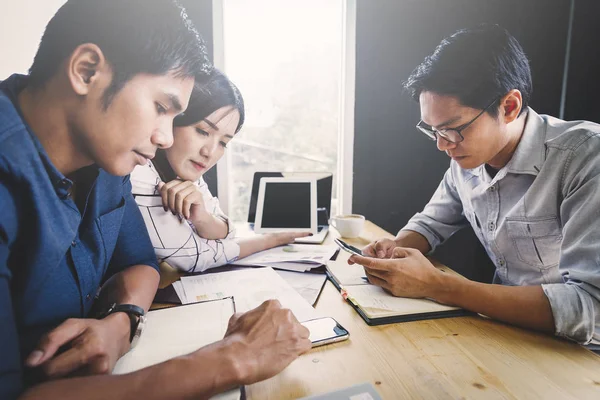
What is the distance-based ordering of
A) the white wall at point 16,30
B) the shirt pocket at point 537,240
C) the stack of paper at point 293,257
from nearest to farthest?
the shirt pocket at point 537,240
the stack of paper at point 293,257
the white wall at point 16,30

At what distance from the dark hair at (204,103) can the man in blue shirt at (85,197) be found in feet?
1.46

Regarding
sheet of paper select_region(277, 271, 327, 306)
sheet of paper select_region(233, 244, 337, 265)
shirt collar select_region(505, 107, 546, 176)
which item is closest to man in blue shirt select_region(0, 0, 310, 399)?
sheet of paper select_region(277, 271, 327, 306)

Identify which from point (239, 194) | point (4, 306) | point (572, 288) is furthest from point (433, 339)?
point (239, 194)

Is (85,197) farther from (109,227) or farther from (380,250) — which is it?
(380,250)

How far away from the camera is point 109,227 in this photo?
805 millimetres

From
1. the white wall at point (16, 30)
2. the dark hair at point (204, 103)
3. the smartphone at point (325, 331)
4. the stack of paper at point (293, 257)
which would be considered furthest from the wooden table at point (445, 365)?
the white wall at point (16, 30)

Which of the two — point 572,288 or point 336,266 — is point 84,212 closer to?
point 336,266

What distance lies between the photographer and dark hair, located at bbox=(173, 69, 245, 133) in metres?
1.17

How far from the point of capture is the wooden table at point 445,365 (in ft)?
1.83

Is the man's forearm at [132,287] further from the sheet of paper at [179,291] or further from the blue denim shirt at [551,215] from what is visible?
the blue denim shirt at [551,215]

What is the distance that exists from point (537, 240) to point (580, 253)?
250mm

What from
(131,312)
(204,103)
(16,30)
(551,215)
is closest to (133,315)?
(131,312)

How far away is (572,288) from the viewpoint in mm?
775

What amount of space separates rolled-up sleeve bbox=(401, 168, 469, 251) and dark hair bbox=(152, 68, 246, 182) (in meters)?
0.83
